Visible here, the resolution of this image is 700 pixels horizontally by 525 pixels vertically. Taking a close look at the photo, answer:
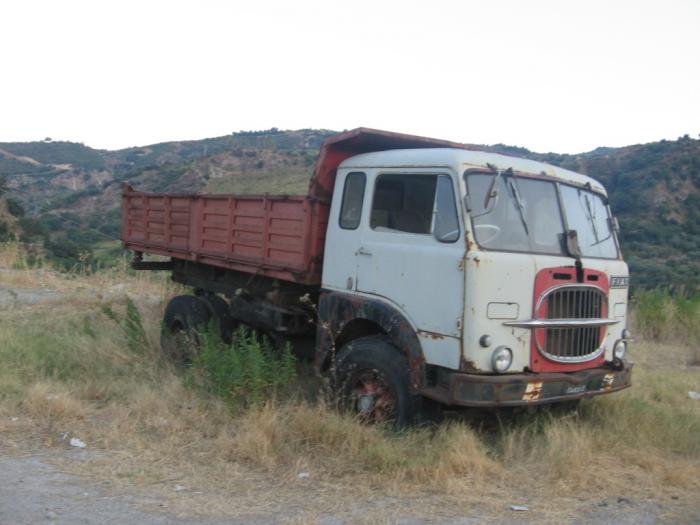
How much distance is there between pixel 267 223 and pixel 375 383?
2.00 meters

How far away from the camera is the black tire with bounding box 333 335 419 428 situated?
5113 millimetres

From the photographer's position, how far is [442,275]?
495cm

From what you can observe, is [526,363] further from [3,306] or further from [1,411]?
[3,306]

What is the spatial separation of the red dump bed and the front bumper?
188 cm

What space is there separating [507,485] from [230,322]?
425 cm

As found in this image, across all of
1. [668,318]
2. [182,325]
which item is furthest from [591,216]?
[668,318]

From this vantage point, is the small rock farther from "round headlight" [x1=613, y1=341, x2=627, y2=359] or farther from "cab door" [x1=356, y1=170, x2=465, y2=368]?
"round headlight" [x1=613, y1=341, x2=627, y2=359]

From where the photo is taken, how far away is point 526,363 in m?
4.95

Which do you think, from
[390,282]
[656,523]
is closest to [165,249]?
[390,282]

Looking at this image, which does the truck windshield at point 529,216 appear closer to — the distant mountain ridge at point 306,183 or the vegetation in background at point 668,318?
the distant mountain ridge at point 306,183

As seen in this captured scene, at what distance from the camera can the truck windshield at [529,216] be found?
505 centimetres

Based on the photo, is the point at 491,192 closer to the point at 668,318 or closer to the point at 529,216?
the point at 529,216

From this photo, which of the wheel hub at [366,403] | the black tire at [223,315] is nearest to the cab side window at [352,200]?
the wheel hub at [366,403]

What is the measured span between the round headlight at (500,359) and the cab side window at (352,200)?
1.67 metres
